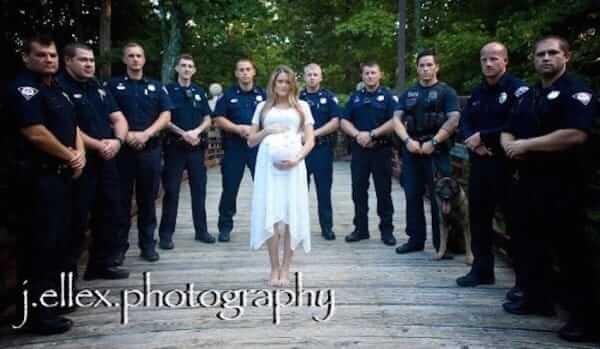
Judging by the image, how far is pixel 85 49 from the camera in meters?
4.07

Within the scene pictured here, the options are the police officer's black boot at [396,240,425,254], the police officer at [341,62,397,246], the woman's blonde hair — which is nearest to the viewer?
the woman's blonde hair

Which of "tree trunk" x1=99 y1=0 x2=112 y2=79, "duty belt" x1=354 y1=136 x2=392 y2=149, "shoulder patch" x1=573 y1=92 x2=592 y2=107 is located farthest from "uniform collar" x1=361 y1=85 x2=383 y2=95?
"tree trunk" x1=99 y1=0 x2=112 y2=79

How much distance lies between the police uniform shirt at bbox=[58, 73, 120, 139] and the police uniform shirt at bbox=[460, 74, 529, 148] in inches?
115

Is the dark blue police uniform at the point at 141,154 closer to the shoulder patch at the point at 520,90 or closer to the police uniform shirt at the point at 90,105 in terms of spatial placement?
the police uniform shirt at the point at 90,105

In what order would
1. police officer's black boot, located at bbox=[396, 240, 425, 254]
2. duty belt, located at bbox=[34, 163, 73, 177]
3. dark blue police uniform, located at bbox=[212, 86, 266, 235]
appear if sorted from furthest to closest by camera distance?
dark blue police uniform, located at bbox=[212, 86, 266, 235], police officer's black boot, located at bbox=[396, 240, 425, 254], duty belt, located at bbox=[34, 163, 73, 177]

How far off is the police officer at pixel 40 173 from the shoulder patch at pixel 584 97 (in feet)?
10.1

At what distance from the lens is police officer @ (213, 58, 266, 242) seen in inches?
235

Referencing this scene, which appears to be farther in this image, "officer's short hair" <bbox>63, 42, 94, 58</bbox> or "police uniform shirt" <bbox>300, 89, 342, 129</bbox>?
"police uniform shirt" <bbox>300, 89, 342, 129</bbox>

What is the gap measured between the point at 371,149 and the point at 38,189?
3.53 m

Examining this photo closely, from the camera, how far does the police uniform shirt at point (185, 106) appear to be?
564cm

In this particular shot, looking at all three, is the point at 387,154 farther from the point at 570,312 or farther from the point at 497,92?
the point at 570,312

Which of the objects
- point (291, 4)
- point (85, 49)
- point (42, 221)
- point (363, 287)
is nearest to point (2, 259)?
point (42, 221)

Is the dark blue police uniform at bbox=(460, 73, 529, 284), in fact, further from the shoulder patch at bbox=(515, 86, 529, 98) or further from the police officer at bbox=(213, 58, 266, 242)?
the police officer at bbox=(213, 58, 266, 242)

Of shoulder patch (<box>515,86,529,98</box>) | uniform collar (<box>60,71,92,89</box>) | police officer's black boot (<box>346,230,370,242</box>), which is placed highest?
uniform collar (<box>60,71,92,89</box>)
